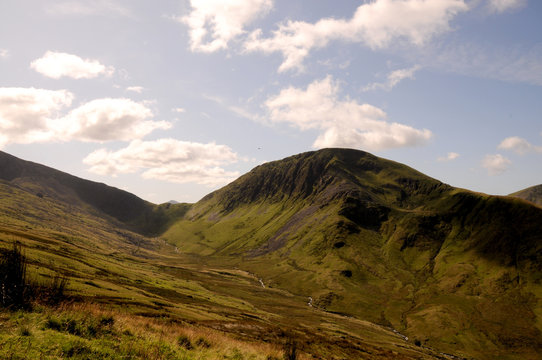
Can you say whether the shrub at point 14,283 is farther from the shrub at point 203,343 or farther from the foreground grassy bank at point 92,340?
the shrub at point 203,343

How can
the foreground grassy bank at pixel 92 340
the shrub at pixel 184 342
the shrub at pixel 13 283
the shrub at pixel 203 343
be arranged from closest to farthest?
the foreground grassy bank at pixel 92 340
the shrub at pixel 13 283
the shrub at pixel 184 342
the shrub at pixel 203 343

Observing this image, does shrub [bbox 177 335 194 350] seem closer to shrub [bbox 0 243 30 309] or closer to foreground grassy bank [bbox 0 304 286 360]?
foreground grassy bank [bbox 0 304 286 360]

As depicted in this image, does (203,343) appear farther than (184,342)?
Yes

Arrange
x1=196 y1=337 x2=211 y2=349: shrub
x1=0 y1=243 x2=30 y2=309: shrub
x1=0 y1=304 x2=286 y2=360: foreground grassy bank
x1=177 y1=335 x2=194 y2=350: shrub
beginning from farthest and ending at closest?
x1=196 y1=337 x2=211 y2=349: shrub → x1=177 y1=335 x2=194 y2=350: shrub → x1=0 y1=243 x2=30 y2=309: shrub → x1=0 y1=304 x2=286 y2=360: foreground grassy bank

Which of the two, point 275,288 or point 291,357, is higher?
point 291,357

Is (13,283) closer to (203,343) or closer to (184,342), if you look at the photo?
(184,342)

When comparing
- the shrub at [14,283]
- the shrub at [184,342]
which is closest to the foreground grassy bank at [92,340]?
the shrub at [184,342]

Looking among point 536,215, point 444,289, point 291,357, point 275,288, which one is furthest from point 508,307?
point 291,357

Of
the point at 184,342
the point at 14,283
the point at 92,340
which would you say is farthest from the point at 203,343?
the point at 14,283

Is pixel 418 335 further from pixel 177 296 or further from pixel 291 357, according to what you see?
pixel 291 357

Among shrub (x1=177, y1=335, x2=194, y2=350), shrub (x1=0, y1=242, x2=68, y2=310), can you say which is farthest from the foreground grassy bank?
shrub (x1=0, y1=242, x2=68, y2=310)

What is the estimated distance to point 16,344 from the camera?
13.5 metres

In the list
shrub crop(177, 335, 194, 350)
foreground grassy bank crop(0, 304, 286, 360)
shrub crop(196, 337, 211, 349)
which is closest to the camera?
foreground grassy bank crop(0, 304, 286, 360)

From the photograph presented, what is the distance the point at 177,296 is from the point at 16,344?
7295 centimetres
